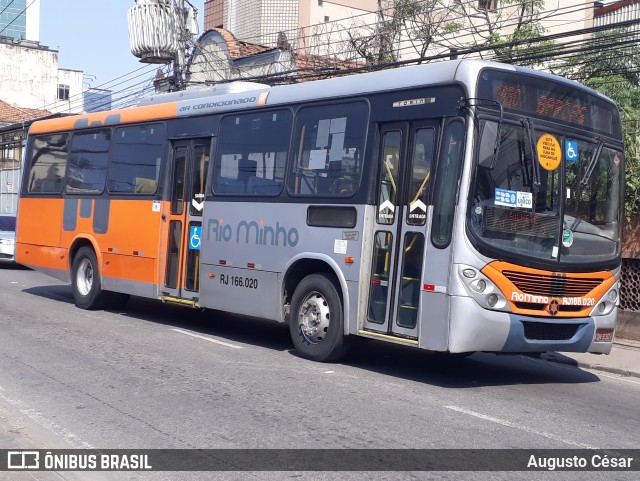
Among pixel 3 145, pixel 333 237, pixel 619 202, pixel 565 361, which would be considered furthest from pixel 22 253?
pixel 3 145

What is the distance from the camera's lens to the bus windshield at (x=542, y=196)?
359 inches

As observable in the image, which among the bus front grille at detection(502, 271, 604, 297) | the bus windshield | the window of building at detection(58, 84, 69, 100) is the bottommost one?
the bus front grille at detection(502, 271, 604, 297)

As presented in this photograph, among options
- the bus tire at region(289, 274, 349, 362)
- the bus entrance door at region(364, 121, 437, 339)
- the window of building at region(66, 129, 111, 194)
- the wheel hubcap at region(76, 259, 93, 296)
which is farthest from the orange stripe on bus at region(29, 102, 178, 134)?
the bus entrance door at region(364, 121, 437, 339)

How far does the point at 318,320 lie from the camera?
35.1 ft

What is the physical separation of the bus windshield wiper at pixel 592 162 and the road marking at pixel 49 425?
607 cm

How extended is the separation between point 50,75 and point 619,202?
57512 millimetres

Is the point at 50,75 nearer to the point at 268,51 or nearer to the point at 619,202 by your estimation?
the point at 268,51

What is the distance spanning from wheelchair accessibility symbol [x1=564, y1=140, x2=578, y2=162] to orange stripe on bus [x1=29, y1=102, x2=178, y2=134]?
21.4ft

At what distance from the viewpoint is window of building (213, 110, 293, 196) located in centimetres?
1157

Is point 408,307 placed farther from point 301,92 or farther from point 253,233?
point 301,92

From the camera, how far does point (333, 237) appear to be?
414 inches

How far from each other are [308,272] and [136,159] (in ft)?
15.5

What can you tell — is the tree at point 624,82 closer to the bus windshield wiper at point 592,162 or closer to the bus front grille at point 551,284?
the bus windshield wiper at point 592,162

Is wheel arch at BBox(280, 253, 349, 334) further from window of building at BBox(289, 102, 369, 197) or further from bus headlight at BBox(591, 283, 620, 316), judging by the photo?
bus headlight at BBox(591, 283, 620, 316)
